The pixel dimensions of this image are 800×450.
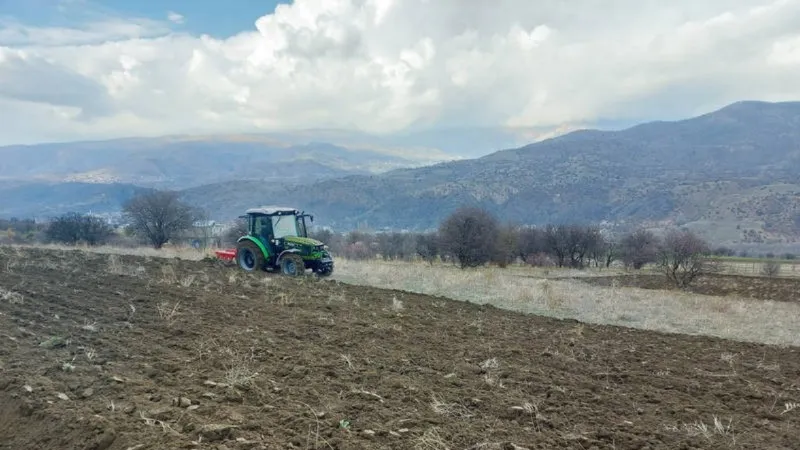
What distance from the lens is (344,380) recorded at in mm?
6109

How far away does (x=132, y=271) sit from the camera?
48.2ft

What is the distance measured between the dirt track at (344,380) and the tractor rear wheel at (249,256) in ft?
25.4

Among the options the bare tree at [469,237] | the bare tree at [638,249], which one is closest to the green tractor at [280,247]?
the bare tree at [469,237]

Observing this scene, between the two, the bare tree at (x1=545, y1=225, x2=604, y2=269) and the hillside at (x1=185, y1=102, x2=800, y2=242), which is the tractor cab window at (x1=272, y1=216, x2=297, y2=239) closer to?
the bare tree at (x1=545, y1=225, x2=604, y2=269)

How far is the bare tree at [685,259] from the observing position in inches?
1168

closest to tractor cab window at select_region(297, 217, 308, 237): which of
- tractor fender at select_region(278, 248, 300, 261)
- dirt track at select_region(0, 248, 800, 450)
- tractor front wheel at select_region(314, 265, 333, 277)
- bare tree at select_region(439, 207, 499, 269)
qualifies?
tractor fender at select_region(278, 248, 300, 261)

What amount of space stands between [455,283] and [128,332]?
44.2ft

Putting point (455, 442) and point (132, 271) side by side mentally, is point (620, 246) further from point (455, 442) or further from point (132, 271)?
point (455, 442)

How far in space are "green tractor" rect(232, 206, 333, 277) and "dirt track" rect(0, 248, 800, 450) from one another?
7450 mm

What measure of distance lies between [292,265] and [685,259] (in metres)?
22.1

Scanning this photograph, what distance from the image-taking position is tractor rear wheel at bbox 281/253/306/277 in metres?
18.3

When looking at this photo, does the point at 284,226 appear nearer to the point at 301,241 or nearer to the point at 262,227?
the point at 262,227

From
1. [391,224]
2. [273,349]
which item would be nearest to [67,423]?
[273,349]

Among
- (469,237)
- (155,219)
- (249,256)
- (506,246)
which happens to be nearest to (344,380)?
(249,256)
